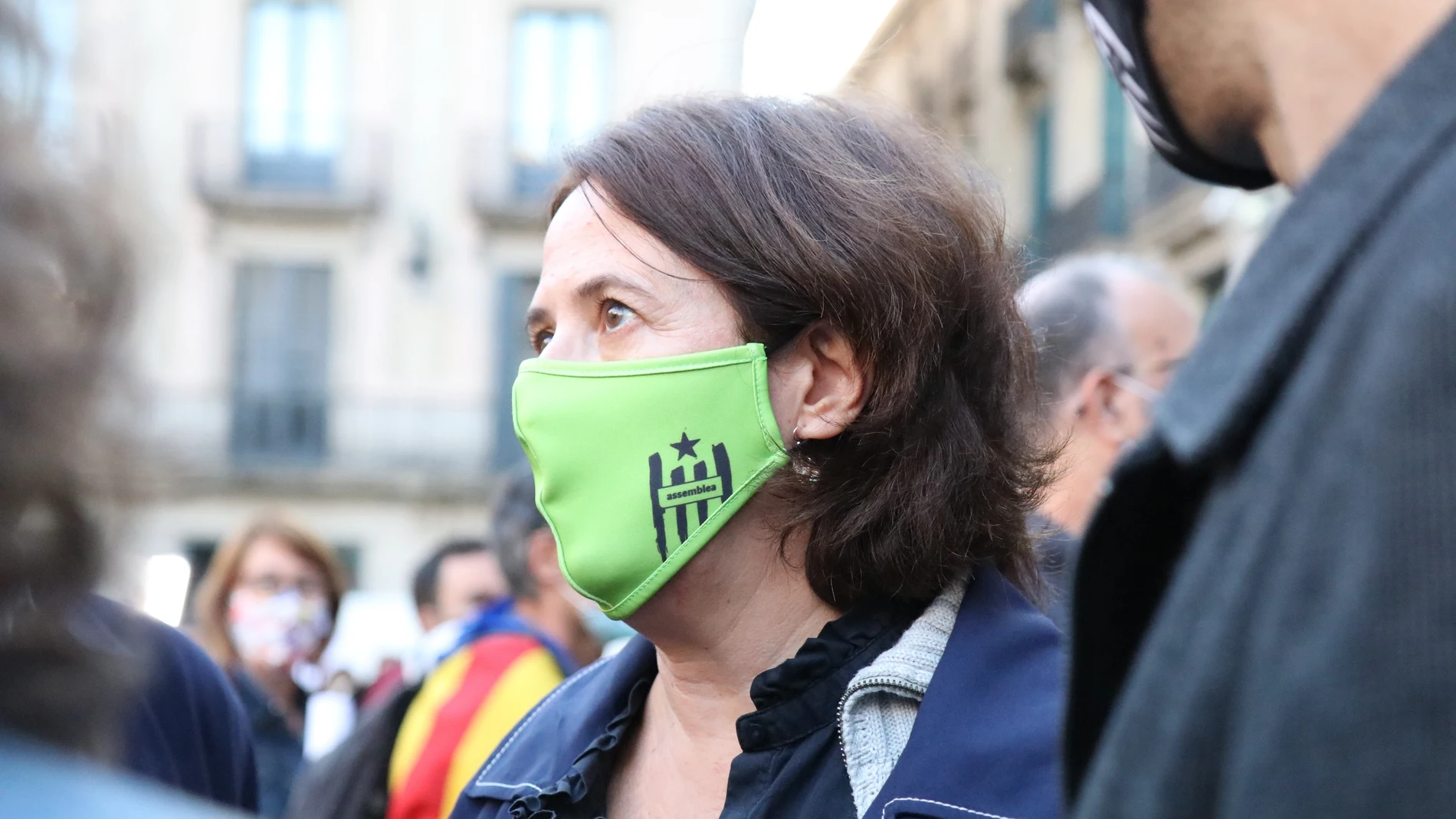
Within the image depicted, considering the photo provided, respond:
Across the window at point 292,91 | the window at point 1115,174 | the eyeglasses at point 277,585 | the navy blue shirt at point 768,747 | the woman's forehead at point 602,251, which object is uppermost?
the window at point 292,91

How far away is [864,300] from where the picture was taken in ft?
6.89

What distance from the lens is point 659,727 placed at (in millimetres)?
2250

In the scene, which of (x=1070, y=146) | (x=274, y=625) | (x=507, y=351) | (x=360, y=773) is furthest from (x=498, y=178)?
(x=360, y=773)

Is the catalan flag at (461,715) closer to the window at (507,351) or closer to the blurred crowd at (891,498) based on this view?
the blurred crowd at (891,498)

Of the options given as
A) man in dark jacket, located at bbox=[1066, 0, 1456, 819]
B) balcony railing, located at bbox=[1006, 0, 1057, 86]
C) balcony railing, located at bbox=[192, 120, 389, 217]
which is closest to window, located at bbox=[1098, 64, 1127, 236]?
balcony railing, located at bbox=[1006, 0, 1057, 86]

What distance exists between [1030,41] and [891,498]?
56.5ft

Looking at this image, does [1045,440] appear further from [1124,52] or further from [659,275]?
[1124,52]

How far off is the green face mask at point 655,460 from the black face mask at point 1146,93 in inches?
32.4

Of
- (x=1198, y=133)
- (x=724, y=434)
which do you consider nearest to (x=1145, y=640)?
(x=1198, y=133)

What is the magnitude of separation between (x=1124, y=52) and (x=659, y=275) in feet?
3.16

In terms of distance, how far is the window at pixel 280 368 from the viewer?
2097 cm

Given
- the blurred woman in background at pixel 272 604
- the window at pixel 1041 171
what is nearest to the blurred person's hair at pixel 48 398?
the blurred woman in background at pixel 272 604

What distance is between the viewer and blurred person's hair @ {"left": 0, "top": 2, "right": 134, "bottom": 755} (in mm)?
940

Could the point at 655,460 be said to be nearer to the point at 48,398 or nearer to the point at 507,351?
the point at 48,398
